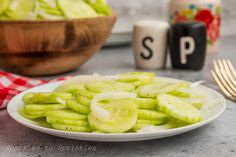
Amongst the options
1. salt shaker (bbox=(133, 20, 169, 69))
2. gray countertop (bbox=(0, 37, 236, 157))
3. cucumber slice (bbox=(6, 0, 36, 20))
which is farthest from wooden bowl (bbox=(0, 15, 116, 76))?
gray countertop (bbox=(0, 37, 236, 157))

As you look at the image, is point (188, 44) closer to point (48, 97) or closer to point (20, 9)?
point (20, 9)

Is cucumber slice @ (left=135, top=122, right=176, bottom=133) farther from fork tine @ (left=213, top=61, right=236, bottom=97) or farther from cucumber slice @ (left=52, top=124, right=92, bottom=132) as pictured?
fork tine @ (left=213, top=61, right=236, bottom=97)

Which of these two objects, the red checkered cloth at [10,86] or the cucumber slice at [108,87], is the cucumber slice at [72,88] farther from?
the red checkered cloth at [10,86]

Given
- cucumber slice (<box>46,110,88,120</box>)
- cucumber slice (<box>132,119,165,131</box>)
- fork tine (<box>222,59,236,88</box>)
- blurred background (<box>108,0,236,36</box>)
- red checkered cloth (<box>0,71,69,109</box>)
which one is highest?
cucumber slice (<box>46,110,88,120</box>)

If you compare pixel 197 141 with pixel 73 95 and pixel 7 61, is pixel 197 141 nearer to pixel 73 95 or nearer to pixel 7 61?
pixel 73 95

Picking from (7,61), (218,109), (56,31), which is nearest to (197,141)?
(218,109)

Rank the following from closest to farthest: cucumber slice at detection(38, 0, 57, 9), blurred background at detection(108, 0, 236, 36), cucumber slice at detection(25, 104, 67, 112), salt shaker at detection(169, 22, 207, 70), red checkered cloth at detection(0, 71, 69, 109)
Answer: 1. cucumber slice at detection(25, 104, 67, 112)
2. red checkered cloth at detection(0, 71, 69, 109)
3. cucumber slice at detection(38, 0, 57, 9)
4. salt shaker at detection(169, 22, 207, 70)
5. blurred background at detection(108, 0, 236, 36)

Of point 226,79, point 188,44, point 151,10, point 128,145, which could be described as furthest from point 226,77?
point 151,10
